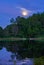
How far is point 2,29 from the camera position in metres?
48.5

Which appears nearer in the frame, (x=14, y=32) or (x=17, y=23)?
(x=14, y=32)

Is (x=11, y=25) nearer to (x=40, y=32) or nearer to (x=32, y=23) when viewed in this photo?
(x=32, y=23)

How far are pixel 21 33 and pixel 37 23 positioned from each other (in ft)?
14.2

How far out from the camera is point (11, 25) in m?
50.2

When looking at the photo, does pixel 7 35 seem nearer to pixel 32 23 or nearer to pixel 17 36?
pixel 17 36

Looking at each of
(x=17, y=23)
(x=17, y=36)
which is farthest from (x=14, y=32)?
(x=17, y=23)

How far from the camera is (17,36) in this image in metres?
47.5

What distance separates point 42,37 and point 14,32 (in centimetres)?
575

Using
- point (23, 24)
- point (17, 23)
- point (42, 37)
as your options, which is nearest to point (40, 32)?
point (42, 37)

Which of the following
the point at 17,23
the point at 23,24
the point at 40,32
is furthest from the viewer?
the point at 17,23

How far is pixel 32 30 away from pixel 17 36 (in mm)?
3389

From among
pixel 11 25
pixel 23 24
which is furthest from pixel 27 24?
pixel 11 25

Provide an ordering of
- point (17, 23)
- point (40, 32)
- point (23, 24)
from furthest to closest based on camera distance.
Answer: point (17, 23) < point (23, 24) < point (40, 32)

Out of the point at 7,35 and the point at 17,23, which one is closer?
the point at 7,35
